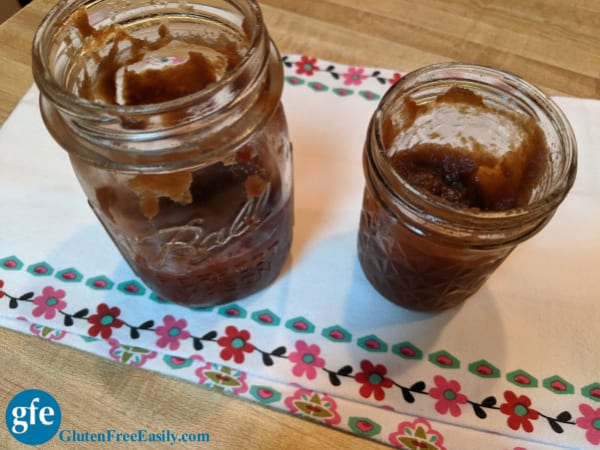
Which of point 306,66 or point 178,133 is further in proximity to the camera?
point 306,66

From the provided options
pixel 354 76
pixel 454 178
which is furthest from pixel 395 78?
pixel 454 178

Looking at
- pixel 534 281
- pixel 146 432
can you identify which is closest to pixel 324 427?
pixel 146 432

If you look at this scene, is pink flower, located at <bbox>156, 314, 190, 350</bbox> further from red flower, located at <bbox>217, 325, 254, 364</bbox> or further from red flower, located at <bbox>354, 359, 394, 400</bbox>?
red flower, located at <bbox>354, 359, 394, 400</bbox>

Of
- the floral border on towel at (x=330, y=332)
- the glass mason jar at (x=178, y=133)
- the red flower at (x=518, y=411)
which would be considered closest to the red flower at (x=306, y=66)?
the glass mason jar at (x=178, y=133)

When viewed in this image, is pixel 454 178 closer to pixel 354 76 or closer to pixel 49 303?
pixel 354 76

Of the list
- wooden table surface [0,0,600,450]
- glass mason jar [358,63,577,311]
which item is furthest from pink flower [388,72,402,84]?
glass mason jar [358,63,577,311]
